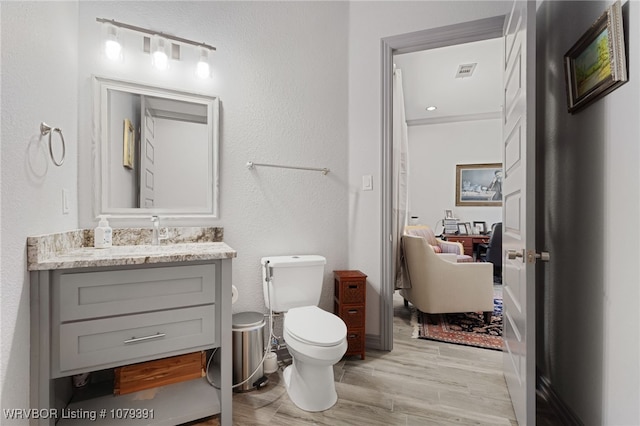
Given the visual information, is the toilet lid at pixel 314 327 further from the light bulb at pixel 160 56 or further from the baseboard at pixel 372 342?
the light bulb at pixel 160 56

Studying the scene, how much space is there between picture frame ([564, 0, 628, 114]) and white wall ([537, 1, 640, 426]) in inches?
1.0

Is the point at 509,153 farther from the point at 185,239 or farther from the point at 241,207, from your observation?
the point at 185,239

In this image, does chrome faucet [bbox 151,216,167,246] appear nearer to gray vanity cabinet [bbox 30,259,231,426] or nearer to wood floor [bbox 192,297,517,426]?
gray vanity cabinet [bbox 30,259,231,426]

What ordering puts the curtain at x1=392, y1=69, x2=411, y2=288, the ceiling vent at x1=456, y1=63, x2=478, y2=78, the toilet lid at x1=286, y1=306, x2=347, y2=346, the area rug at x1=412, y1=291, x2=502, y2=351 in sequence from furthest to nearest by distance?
the ceiling vent at x1=456, y1=63, x2=478, y2=78 → the curtain at x1=392, y1=69, x2=411, y2=288 → the area rug at x1=412, y1=291, x2=502, y2=351 → the toilet lid at x1=286, y1=306, x2=347, y2=346

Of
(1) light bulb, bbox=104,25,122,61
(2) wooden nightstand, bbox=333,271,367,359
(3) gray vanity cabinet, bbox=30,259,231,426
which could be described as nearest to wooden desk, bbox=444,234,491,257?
(2) wooden nightstand, bbox=333,271,367,359

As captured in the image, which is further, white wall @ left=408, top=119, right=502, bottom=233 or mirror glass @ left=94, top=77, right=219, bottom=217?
white wall @ left=408, top=119, right=502, bottom=233

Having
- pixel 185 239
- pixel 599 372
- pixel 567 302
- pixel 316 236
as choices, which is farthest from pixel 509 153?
pixel 185 239

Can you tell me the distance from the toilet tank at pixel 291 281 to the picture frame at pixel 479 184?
13.2 feet

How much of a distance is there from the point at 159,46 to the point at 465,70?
329cm

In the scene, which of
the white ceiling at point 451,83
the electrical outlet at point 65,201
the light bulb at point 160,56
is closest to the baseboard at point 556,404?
the electrical outlet at point 65,201

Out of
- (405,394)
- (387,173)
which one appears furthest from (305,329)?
(387,173)

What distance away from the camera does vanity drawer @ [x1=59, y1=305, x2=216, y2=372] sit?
1.14m

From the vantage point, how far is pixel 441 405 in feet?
5.17

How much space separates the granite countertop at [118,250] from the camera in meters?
1.11
